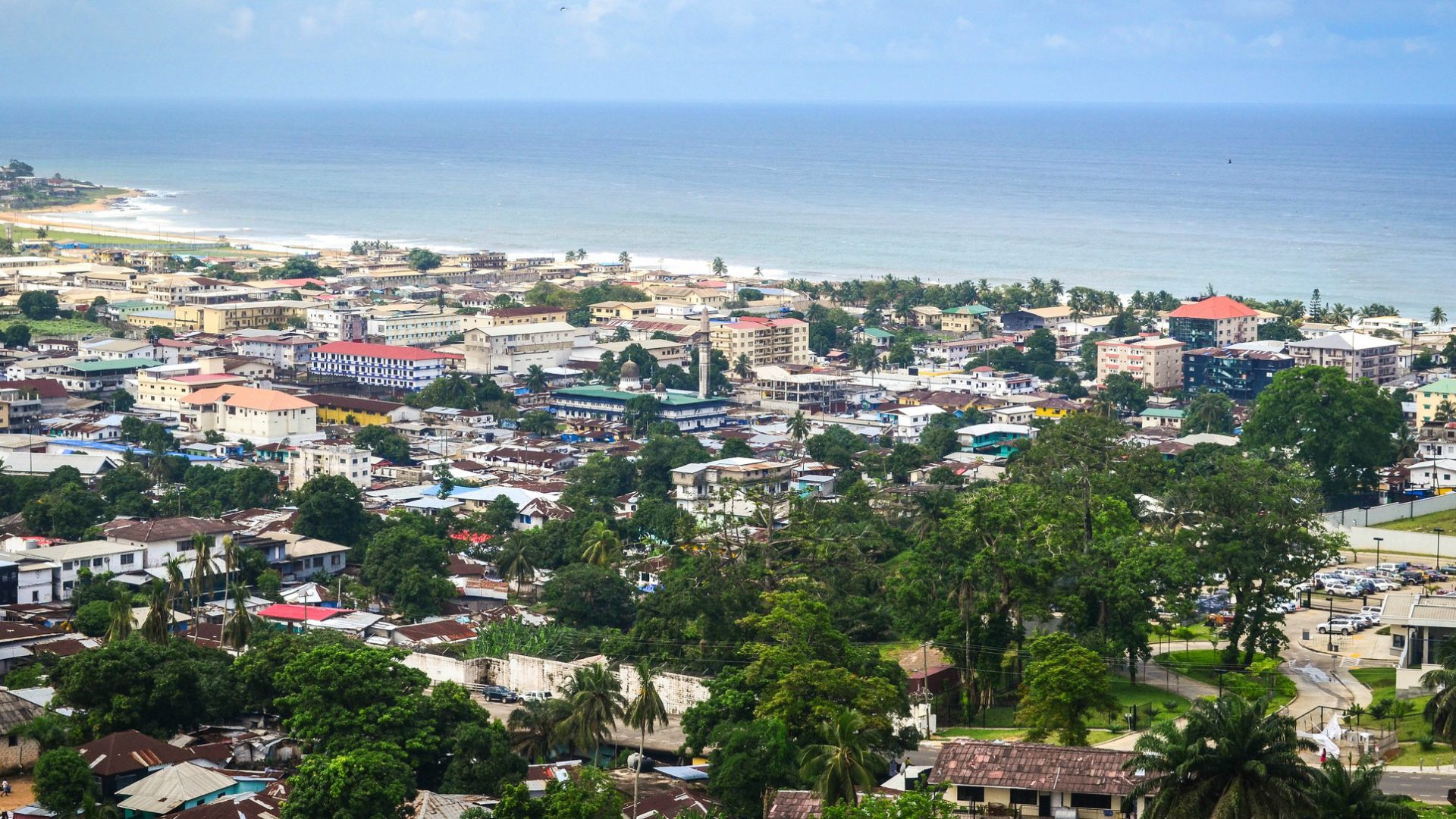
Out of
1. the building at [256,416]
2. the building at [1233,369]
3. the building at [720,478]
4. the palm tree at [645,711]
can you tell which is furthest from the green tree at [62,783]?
the building at [1233,369]

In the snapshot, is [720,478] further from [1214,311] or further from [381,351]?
[1214,311]

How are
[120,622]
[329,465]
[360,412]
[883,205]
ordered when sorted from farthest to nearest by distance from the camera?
[883,205]
[360,412]
[329,465]
[120,622]

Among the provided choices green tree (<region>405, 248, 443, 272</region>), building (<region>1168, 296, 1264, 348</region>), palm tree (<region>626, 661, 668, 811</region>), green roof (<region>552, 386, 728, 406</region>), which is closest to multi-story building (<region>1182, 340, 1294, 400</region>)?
building (<region>1168, 296, 1264, 348</region>)

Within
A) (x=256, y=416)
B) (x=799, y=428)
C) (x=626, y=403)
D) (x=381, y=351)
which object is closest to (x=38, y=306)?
(x=381, y=351)

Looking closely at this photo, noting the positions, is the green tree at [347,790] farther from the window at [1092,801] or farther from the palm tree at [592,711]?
the window at [1092,801]

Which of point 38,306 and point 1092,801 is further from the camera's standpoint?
point 38,306

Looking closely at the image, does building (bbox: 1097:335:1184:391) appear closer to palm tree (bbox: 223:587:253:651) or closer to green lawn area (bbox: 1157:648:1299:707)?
green lawn area (bbox: 1157:648:1299:707)
